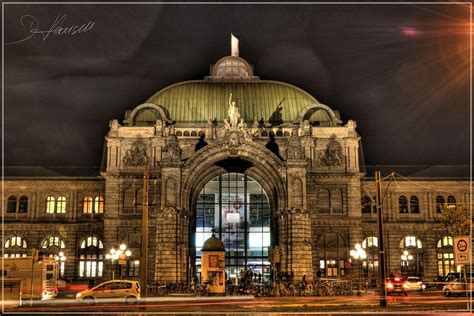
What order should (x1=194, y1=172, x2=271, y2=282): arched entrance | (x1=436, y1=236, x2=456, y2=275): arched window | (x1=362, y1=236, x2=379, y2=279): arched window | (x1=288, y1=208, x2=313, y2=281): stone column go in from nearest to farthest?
(x1=288, y1=208, x2=313, y2=281): stone column
(x1=194, y1=172, x2=271, y2=282): arched entrance
(x1=362, y1=236, x2=379, y2=279): arched window
(x1=436, y1=236, x2=456, y2=275): arched window

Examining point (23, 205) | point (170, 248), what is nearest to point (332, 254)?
point (170, 248)

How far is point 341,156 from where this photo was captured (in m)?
69.2

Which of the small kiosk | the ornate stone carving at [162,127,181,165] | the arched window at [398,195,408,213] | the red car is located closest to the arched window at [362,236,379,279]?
the arched window at [398,195,408,213]

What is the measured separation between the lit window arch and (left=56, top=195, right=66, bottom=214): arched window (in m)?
2.29

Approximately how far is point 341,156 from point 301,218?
35.7ft

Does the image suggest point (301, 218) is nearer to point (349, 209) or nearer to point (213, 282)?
point (349, 209)

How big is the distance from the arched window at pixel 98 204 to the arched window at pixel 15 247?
899cm

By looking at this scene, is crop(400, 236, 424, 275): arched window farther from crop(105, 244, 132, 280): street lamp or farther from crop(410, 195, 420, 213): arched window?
crop(105, 244, 132, 280): street lamp

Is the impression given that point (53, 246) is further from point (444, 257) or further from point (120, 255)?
point (444, 257)

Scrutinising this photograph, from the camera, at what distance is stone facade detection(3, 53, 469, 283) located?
6225 cm

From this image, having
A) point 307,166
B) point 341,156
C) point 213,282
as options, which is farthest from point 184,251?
point 341,156

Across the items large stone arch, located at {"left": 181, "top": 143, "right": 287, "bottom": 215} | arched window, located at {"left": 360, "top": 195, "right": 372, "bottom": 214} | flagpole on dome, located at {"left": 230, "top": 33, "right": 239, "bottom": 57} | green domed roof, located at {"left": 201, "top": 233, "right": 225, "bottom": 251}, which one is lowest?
green domed roof, located at {"left": 201, "top": 233, "right": 225, "bottom": 251}

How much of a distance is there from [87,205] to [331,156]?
2854 cm

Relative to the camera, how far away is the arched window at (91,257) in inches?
2763
